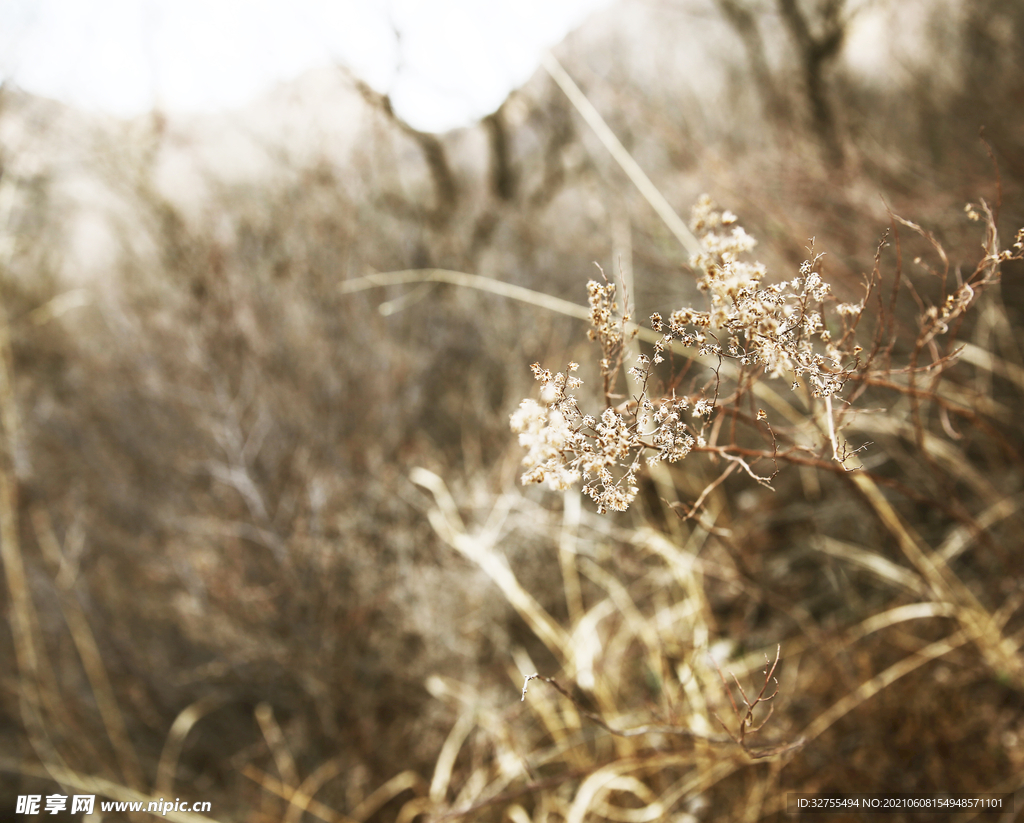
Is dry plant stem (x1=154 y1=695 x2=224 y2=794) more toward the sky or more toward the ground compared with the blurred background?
more toward the ground

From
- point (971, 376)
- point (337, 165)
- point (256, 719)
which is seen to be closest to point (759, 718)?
point (971, 376)

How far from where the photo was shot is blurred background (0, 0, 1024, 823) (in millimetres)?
1511

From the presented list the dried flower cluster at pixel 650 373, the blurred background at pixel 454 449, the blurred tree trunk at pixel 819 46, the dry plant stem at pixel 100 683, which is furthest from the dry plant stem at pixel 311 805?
the blurred tree trunk at pixel 819 46

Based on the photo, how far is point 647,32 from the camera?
2.95 meters

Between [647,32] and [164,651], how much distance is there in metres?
3.88

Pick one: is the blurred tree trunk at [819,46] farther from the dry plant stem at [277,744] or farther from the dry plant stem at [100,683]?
the dry plant stem at [100,683]

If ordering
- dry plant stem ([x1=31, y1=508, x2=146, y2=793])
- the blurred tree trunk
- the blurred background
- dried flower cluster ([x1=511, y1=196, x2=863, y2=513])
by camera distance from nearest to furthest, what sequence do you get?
dried flower cluster ([x1=511, y1=196, x2=863, y2=513])
the blurred background
dry plant stem ([x1=31, y1=508, x2=146, y2=793])
the blurred tree trunk

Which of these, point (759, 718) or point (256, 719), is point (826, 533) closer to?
point (759, 718)

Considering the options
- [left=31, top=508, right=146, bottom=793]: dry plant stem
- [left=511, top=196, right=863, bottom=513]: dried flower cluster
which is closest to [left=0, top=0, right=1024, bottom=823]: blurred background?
[left=31, top=508, right=146, bottom=793]: dry plant stem

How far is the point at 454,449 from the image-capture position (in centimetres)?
245

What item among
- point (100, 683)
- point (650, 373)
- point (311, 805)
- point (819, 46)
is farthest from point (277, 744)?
point (819, 46)

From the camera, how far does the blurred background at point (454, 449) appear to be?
1.51m

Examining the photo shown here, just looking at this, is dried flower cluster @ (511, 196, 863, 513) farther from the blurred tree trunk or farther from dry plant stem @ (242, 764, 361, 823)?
the blurred tree trunk

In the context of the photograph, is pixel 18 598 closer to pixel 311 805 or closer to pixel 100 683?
pixel 100 683
